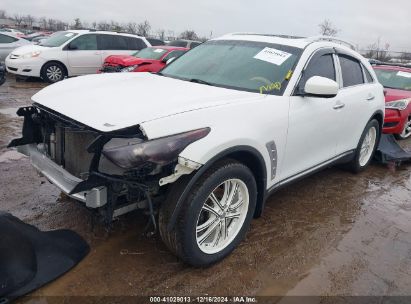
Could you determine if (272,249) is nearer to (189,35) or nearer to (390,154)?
(390,154)

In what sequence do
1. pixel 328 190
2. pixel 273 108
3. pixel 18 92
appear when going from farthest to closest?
1. pixel 18 92
2. pixel 328 190
3. pixel 273 108

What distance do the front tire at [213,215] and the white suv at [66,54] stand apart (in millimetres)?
11127

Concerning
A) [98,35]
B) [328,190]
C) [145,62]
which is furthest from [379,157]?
[98,35]

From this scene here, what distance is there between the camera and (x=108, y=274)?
9.57 feet

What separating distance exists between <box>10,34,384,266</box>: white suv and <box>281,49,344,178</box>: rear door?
14mm

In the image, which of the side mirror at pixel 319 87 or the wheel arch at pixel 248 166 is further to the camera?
the side mirror at pixel 319 87

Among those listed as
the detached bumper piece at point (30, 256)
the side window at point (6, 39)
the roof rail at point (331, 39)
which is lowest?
the detached bumper piece at point (30, 256)

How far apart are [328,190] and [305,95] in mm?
1769

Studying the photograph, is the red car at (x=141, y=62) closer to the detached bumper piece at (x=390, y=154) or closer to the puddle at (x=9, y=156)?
the puddle at (x=9, y=156)

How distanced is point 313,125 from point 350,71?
4.72 feet

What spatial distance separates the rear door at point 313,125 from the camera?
3.59 m

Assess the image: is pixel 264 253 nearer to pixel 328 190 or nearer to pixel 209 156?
pixel 209 156

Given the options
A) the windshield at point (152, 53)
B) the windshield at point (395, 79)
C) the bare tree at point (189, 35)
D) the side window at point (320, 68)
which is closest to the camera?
the side window at point (320, 68)

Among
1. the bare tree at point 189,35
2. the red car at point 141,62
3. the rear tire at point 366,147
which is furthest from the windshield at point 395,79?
the bare tree at point 189,35
